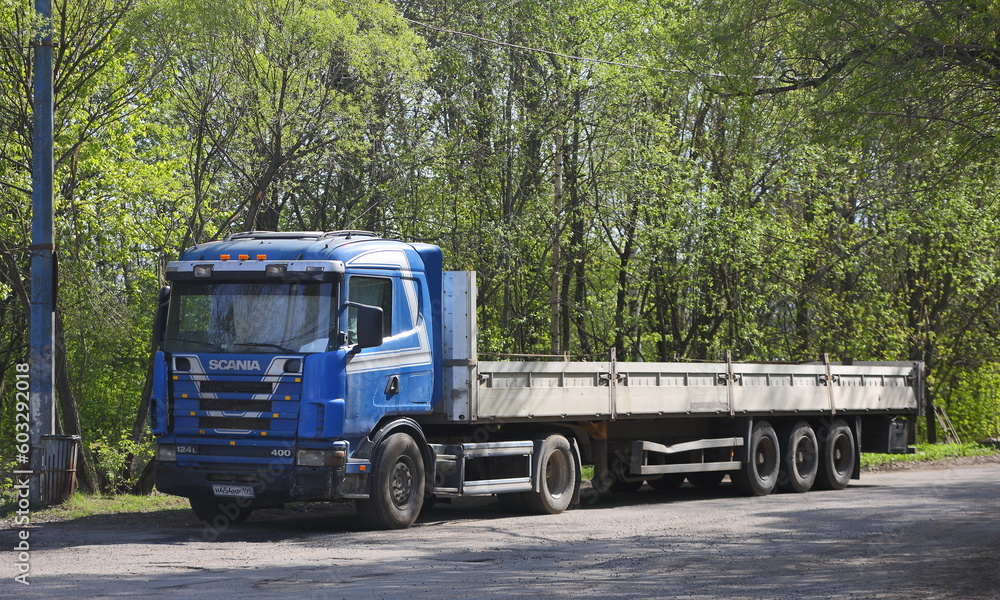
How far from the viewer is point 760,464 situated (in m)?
17.6

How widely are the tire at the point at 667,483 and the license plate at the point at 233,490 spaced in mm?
8058

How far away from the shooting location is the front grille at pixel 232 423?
1138 centimetres

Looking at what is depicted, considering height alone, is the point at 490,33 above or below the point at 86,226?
above

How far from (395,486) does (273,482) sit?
1381 mm

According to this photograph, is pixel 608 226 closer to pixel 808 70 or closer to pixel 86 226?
pixel 86 226

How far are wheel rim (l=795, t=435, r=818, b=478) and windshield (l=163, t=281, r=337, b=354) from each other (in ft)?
32.0

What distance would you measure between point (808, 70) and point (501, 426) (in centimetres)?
572

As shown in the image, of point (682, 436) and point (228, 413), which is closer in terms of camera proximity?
point (228, 413)

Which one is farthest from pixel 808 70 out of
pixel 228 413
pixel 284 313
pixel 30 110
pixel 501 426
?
pixel 30 110

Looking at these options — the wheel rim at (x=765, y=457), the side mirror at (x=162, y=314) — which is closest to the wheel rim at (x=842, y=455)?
the wheel rim at (x=765, y=457)

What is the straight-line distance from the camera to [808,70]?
44.2 feet

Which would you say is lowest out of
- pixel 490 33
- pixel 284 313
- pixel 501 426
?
pixel 501 426

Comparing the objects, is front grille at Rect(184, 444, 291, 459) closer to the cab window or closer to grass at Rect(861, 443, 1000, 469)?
the cab window

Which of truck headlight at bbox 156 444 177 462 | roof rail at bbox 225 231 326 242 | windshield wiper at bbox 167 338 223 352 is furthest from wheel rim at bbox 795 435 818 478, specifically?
truck headlight at bbox 156 444 177 462
